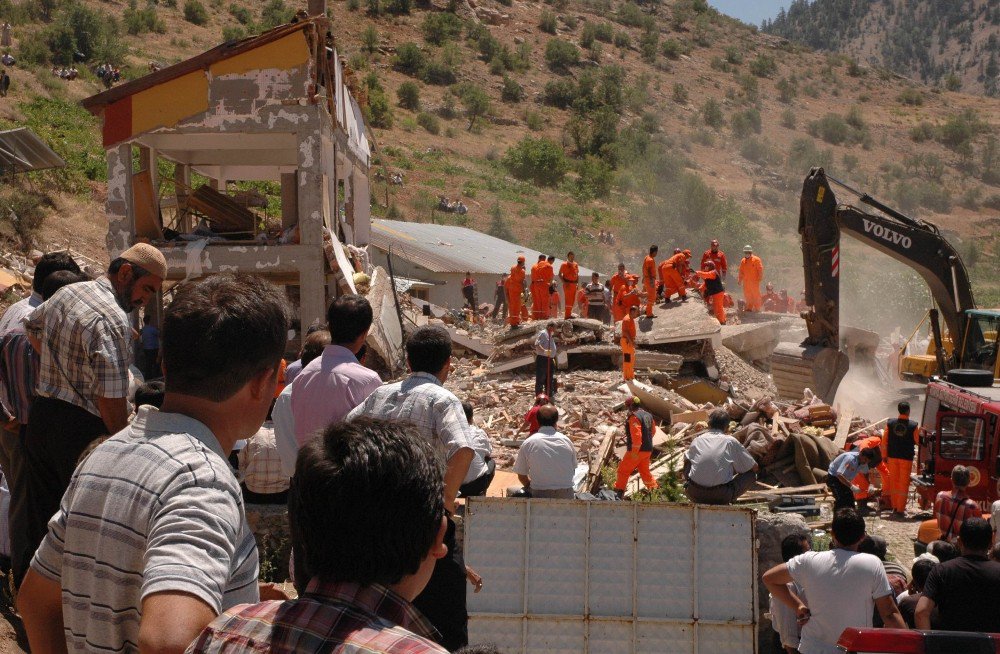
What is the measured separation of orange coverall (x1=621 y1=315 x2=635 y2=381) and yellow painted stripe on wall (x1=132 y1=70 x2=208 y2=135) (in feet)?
26.6

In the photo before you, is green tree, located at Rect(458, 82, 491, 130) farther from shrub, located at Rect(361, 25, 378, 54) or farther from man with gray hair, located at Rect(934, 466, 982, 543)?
man with gray hair, located at Rect(934, 466, 982, 543)

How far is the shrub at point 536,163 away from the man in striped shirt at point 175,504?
5898 cm

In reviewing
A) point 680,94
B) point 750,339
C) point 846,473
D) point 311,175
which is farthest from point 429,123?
point 846,473

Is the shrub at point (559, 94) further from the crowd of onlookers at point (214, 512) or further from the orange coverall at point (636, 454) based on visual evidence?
the crowd of onlookers at point (214, 512)

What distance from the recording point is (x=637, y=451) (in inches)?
478

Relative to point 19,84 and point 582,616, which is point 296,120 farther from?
point 19,84

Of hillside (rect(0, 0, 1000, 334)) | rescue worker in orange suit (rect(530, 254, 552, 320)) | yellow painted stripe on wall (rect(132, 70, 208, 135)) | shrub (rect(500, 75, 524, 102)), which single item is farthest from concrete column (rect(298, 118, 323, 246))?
shrub (rect(500, 75, 524, 102))

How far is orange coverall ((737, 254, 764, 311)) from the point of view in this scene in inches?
917

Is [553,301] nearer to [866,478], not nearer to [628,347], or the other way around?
[628,347]

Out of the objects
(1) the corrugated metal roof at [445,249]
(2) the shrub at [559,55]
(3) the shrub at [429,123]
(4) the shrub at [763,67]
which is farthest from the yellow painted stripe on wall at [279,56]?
(4) the shrub at [763,67]

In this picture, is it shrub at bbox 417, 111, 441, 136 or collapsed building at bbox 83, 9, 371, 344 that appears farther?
shrub at bbox 417, 111, 441, 136

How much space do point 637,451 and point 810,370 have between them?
5571mm

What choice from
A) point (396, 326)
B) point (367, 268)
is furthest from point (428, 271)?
point (396, 326)

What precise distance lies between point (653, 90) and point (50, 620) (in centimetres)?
8258
